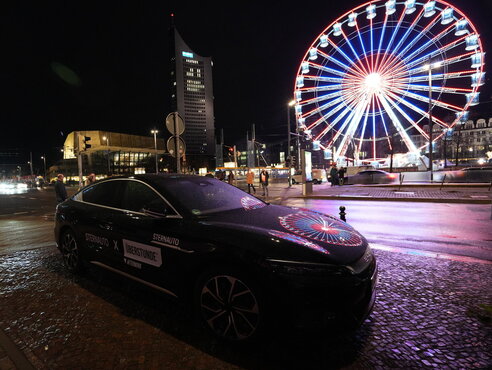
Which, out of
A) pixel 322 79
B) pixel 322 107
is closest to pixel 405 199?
pixel 322 107

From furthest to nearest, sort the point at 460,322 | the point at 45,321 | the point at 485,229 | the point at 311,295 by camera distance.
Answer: the point at 485,229
the point at 45,321
the point at 460,322
the point at 311,295

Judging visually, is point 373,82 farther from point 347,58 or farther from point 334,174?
point 334,174

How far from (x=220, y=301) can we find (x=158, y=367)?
0.65 meters

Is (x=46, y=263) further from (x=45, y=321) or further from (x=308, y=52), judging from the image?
(x=308, y=52)

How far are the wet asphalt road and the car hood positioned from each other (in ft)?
1.89

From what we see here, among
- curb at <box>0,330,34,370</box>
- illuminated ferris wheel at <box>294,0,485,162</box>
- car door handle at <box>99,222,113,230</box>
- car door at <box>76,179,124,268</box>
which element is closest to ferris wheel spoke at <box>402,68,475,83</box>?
illuminated ferris wheel at <box>294,0,485,162</box>

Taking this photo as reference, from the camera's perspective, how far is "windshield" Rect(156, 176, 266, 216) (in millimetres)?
3103

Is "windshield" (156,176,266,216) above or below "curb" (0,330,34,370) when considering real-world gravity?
above

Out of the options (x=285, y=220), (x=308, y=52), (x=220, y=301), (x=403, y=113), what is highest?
(x=308, y=52)

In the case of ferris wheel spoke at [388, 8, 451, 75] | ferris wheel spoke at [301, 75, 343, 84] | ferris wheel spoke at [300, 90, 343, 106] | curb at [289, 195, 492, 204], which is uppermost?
ferris wheel spoke at [388, 8, 451, 75]

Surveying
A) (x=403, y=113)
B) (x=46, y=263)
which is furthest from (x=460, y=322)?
(x=403, y=113)

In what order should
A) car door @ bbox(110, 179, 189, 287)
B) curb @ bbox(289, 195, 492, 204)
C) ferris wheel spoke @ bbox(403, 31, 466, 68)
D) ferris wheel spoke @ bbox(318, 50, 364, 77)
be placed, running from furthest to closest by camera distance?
1. ferris wheel spoke @ bbox(318, 50, 364, 77)
2. ferris wheel spoke @ bbox(403, 31, 466, 68)
3. curb @ bbox(289, 195, 492, 204)
4. car door @ bbox(110, 179, 189, 287)

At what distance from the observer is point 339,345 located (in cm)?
236

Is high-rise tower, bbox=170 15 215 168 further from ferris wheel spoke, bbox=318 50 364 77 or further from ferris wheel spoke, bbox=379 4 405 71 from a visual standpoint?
ferris wheel spoke, bbox=379 4 405 71
